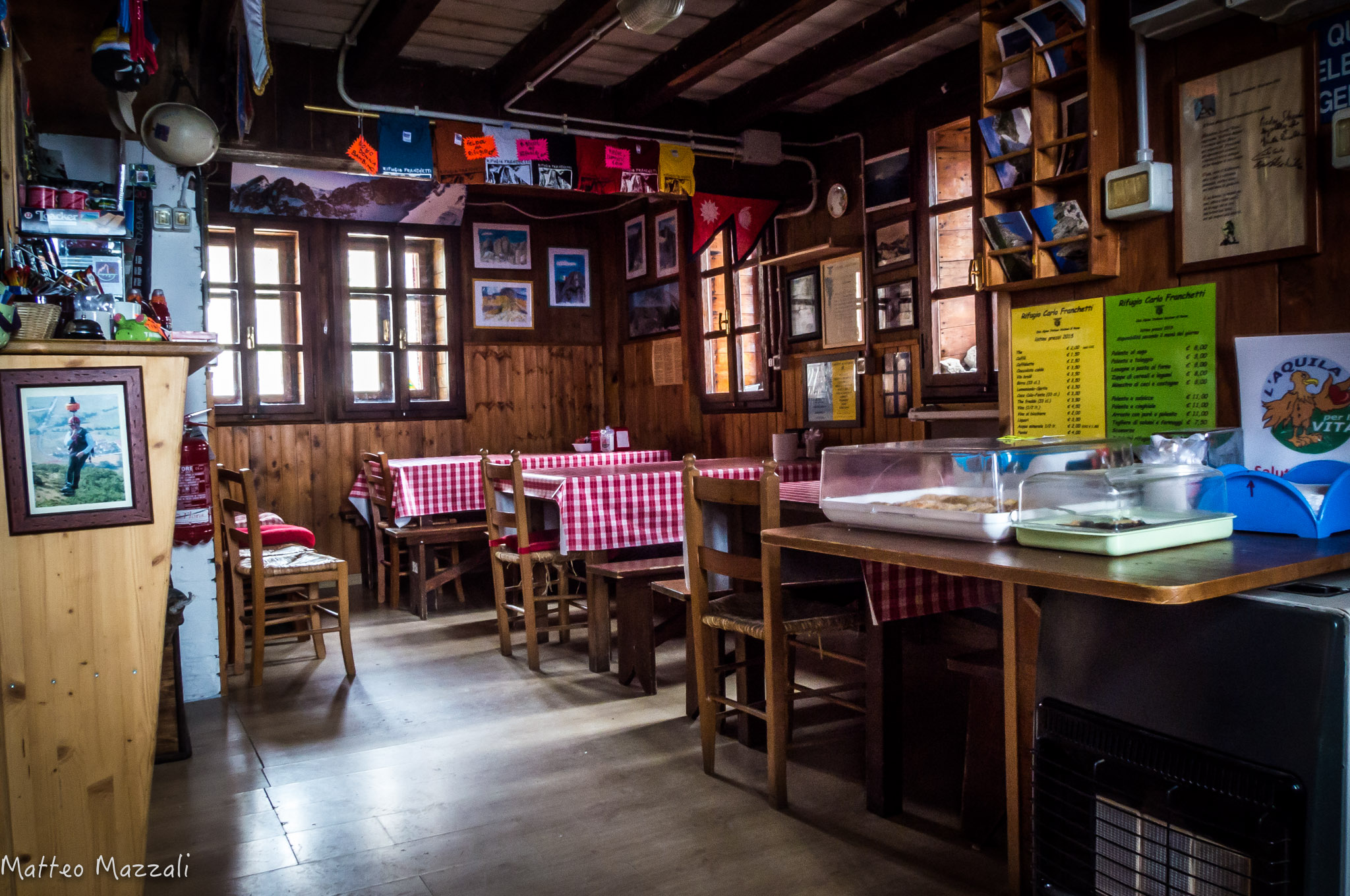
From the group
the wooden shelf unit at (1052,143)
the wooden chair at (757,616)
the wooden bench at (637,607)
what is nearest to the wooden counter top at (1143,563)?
the wooden chair at (757,616)

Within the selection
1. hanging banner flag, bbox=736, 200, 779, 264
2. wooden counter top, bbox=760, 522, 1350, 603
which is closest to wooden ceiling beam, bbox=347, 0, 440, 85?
hanging banner flag, bbox=736, 200, 779, 264

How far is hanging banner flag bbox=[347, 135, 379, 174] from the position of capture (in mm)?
4590

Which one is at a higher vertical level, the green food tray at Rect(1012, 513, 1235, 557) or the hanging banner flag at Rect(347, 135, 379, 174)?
the hanging banner flag at Rect(347, 135, 379, 174)

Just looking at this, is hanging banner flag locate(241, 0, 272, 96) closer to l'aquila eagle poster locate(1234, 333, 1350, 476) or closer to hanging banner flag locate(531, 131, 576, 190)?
hanging banner flag locate(531, 131, 576, 190)

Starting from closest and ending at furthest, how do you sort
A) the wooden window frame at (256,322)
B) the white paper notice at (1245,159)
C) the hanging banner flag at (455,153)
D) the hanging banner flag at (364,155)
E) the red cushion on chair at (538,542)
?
the white paper notice at (1245,159) < the red cushion on chair at (538,542) < the hanging banner flag at (364,155) < the hanging banner flag at (455,153) < the wooden window frame at (256,322)

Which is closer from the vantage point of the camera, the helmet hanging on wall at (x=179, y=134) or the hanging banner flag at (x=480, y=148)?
the helmet hanging on wall at (x=179, y=134)

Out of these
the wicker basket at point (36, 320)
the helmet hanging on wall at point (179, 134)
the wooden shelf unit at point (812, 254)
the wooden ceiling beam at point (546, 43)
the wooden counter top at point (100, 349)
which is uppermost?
the wooden ceiling beam at point (546, 43)

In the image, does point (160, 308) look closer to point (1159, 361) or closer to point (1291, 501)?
point (1159, 361)

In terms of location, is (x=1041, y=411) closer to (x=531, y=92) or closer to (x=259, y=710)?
(x=259, y=710)

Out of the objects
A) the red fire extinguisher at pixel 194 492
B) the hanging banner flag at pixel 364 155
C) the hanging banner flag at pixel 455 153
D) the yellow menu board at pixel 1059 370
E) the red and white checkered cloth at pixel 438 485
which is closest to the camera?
the yellow menu board at pixel 1059 370

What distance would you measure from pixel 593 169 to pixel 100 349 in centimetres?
347

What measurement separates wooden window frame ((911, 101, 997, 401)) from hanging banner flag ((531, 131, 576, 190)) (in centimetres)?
183

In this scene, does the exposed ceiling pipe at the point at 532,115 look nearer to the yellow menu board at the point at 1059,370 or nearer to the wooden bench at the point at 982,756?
the yellow menu board at the point at 1059,370

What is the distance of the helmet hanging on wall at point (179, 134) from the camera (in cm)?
348
